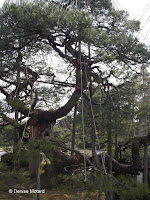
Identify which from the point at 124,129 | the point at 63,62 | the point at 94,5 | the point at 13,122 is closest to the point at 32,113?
the point at 13,122

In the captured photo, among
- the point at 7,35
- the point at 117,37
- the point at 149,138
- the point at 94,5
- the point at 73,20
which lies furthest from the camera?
the point at 149,138

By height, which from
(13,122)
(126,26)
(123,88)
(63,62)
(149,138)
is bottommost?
(149,138)

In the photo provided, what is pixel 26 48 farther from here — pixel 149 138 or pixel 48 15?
pixel 149 138

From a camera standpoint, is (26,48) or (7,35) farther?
(26,48)

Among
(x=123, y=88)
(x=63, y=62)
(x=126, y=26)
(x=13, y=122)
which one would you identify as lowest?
(x=13, y=122)

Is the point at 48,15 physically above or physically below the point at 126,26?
below

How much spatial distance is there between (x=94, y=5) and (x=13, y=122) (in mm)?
1913

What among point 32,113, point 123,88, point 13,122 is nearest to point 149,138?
point 123,88

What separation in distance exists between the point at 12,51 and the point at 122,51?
1.40 m

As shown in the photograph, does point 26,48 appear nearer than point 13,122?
No

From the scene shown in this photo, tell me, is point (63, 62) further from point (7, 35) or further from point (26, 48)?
point (7, 35)

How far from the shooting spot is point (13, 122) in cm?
252

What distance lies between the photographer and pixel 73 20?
6.33ft

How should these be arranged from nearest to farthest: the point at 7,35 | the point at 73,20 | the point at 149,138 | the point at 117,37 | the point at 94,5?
1. the point at 73,20
2. the point at 7,35
3. the point at 117,37
4. the point at 94,5
5. the point at 149,138
